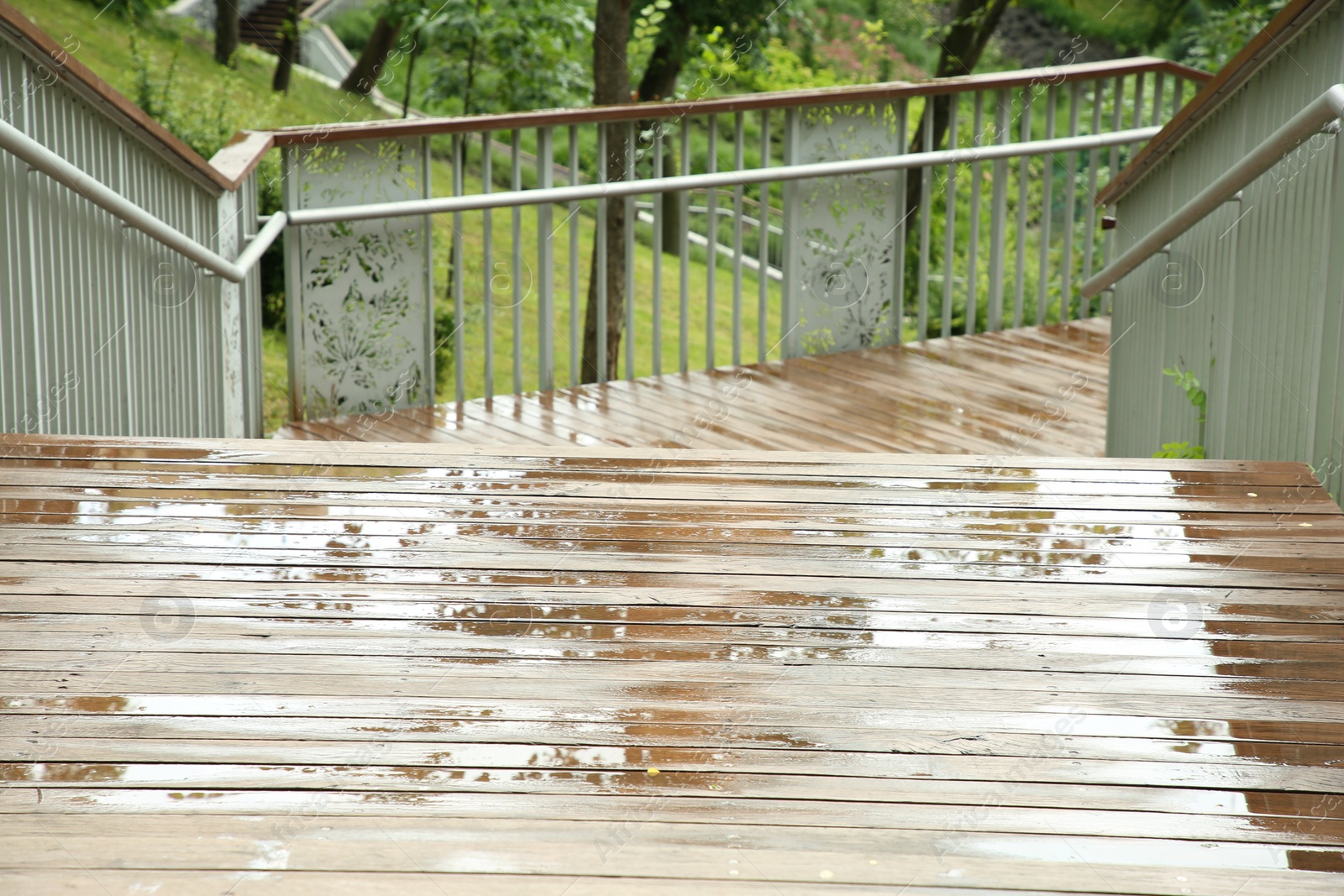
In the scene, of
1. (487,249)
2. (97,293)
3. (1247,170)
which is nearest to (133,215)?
(97,293)

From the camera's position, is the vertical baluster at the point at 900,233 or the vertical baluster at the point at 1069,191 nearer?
the vertical baluster at the point at 900,233

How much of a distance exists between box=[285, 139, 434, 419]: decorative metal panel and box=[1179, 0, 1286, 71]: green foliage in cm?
670

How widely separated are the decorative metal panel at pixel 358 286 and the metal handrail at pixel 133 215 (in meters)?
0.23

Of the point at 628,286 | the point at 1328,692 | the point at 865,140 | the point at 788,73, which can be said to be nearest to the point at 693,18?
the point at 788,73

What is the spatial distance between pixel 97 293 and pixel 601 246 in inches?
93.0

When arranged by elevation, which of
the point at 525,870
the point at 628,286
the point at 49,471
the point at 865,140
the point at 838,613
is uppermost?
the point at 865,140

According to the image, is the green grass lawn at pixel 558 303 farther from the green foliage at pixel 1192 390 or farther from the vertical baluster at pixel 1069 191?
the green foliage at pixel 1192 390

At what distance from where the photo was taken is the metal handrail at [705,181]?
4828mm

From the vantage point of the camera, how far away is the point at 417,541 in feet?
9.28

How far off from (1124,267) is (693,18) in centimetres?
569

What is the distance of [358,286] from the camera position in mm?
4961

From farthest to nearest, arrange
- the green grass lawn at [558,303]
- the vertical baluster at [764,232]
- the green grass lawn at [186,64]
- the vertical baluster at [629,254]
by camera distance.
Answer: the green grass lawn at [186,64] < the green grass lawn at [558,303] < the vertical baluster at [764,232] < the vertical baluster at [629,254]

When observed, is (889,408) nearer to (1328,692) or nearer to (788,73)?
(1328,692)

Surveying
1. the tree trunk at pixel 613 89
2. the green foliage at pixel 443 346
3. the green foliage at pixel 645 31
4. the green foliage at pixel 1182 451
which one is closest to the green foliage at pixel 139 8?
the green foliage at pixel 645 31
